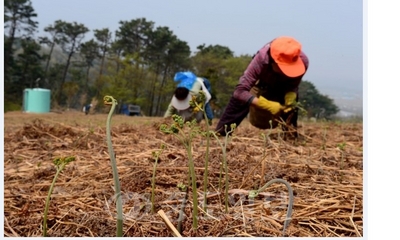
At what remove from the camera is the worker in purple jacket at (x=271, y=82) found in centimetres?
286

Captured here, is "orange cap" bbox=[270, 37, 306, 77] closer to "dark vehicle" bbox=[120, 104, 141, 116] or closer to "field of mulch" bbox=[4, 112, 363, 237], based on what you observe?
"field of mulch" bbox=[4, 112, 363, 237]

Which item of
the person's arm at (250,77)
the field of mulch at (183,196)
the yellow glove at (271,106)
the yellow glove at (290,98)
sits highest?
the person's arm at (250,77)

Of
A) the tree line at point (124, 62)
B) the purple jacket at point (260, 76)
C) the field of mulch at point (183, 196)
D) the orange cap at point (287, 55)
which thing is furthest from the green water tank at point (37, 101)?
the field of mulch at point (183, 196)

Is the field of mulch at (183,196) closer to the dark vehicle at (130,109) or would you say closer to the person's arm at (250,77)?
the person's arm at (250,77)

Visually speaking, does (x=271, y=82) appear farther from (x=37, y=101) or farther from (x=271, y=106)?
(x=37, y=101)

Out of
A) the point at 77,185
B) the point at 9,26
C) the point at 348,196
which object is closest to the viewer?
the point at 348,196

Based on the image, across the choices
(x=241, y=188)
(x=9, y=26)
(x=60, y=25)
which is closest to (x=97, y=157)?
(x=241, y=188)

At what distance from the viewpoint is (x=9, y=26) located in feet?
68.5

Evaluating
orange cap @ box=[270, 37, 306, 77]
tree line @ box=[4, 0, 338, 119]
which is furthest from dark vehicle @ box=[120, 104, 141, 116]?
orange cap @ box=[270, 37, 306, 77]

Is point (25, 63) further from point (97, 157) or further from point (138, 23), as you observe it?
point (97, 157)

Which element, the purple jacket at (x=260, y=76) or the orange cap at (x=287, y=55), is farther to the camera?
the purple jacket at (x=260, y=76)

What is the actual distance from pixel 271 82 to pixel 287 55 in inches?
17.6

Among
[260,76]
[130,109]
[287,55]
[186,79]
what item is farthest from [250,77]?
[130,109]

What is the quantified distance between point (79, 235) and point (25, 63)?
23965mm
